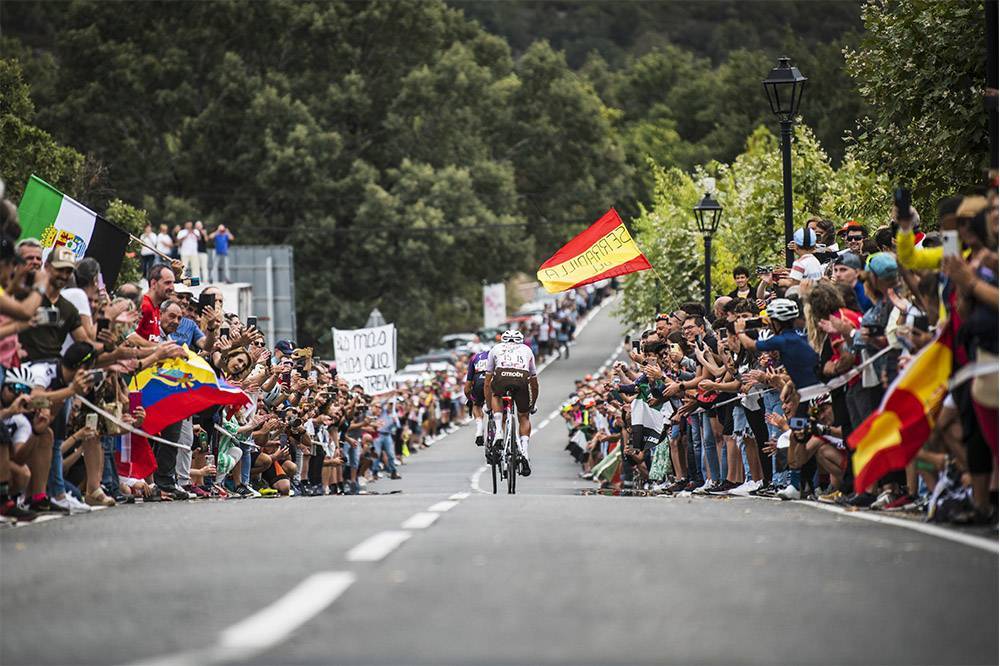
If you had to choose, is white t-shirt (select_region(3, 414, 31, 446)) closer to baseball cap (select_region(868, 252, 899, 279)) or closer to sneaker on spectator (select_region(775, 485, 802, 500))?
baseball cap (select_region(868, 252, 899, 279))

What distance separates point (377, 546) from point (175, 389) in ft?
28.3

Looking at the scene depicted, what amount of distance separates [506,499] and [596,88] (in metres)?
143

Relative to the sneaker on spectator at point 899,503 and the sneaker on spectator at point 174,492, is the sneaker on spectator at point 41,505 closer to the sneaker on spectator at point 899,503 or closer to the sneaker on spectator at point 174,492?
the sneaker on spectator at point 174,492

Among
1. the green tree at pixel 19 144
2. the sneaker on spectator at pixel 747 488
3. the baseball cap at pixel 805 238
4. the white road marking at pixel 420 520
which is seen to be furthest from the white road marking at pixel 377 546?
the green tree at pixel 19 144

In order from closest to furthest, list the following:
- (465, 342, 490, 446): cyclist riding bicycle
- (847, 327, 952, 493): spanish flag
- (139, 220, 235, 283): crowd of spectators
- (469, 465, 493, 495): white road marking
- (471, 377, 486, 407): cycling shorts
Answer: (847, 327, 952, 493): spanish flag, (465, 342, 490, 446): cyclist riding bicycle, (471, 377, 486, 407): cycling shorts, (469, 465, 493, 495): white road marking, (139, 220, 235, 283): crowd of spectators

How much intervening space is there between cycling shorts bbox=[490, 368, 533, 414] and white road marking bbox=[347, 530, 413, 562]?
11.6 metres

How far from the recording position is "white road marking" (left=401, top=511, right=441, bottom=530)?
12.7 metres

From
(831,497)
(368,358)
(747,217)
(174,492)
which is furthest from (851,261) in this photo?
(747,217)

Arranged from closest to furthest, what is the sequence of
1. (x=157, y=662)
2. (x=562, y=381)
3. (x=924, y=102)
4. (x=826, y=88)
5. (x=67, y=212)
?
(x=157, y=662) → (x=67, y=212) → (x=924, y=102) → (x=562, y=381) → (x=826, y=88)

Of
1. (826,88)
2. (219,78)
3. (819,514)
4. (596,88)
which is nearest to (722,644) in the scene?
(819,514)

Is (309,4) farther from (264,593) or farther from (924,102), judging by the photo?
(264,593)

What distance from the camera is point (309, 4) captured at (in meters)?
79.8

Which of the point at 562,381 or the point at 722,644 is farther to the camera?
the point at 562,381

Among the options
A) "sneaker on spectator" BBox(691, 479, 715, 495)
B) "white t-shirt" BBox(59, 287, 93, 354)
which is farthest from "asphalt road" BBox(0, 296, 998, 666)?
"sneaker on spectator" BBox(691, 479, 715, 495)
